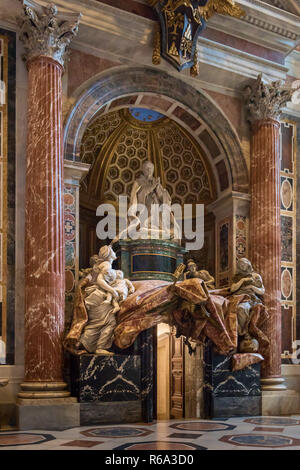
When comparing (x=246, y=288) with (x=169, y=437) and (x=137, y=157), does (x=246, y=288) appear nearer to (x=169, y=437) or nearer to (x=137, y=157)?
(x=169, y=437)

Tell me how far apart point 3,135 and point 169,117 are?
13.6 ft

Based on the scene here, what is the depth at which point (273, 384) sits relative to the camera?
1217 cm

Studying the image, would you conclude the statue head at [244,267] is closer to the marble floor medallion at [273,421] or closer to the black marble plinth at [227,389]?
the black marble plinth at [227,389]

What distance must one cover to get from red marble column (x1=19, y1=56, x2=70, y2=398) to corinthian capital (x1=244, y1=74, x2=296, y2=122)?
4.33m

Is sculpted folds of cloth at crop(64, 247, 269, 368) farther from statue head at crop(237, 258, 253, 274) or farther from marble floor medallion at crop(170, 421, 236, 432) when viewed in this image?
marble floor medallion at crop(170, 421, 236, 432)

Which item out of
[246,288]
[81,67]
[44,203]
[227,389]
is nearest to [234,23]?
[81,67]

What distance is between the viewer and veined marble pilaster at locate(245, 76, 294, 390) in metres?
12.4

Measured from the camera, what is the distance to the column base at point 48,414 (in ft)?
31.0

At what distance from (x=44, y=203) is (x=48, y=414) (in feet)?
10.7

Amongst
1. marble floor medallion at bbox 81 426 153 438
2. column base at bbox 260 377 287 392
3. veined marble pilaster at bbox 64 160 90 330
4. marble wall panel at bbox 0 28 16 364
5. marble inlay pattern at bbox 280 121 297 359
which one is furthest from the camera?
marble inlay pattern at bbox 280 121 297 359

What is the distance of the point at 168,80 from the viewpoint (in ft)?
41.3

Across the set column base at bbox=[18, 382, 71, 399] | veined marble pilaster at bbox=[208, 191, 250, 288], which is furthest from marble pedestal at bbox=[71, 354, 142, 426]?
veined marble pilaster at bbox=[208, 191, 250, 288]

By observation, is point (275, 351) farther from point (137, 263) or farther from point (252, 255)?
point (137, 263)
